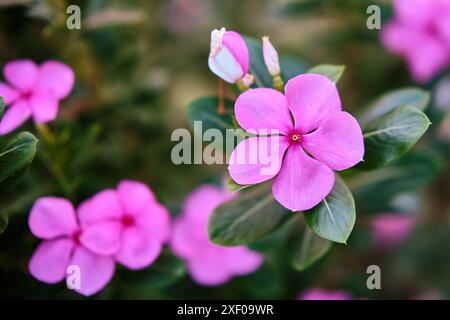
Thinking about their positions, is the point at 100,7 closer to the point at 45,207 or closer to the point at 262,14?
the point at 45,207

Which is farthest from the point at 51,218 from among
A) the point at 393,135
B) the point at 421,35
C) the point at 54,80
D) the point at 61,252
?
the point at 421,35

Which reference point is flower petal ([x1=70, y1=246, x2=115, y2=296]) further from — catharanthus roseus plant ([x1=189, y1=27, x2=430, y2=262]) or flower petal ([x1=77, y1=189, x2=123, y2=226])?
catharanthus roseus plant ([x1=189, y1=27, x2=430, y2=262])

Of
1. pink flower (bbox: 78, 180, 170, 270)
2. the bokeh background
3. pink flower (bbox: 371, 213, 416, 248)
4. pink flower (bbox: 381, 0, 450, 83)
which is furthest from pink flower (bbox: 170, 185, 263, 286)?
pink flower (bbox: 381, 0, 450, 83)

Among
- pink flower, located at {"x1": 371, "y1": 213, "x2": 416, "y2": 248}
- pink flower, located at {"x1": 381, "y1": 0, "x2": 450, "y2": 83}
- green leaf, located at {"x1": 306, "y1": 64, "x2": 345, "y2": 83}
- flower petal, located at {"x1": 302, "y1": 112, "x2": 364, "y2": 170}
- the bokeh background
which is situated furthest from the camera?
pink flower, located at {"x1": 371, "y1": 213, "x2": 416, "y2": 248}

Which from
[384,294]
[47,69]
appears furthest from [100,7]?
[384,294]

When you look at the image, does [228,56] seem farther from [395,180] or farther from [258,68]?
[395,180]

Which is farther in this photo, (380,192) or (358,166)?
(380,192)
